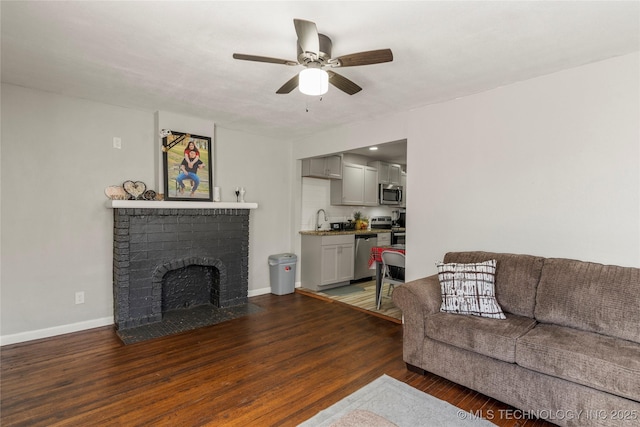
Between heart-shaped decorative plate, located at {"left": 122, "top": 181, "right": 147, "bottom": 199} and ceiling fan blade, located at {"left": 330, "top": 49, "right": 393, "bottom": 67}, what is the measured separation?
9.25 ft

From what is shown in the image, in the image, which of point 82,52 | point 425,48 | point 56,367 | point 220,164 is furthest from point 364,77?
point 56,367

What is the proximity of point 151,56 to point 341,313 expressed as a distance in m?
3.33

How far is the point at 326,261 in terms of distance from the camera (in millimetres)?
5039

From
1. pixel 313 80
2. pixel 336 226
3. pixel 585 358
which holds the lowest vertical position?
pixel 585 358

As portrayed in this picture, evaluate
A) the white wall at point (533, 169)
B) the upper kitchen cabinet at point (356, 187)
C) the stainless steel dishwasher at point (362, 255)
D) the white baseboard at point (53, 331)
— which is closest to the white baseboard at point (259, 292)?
the stainless steel dishwasher at point (362, 255)

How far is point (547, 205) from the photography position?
2.69 metres

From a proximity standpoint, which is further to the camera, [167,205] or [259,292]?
[259,292]

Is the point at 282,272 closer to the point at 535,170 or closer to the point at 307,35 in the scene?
the point at 535,170

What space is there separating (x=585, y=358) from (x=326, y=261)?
11.6 feet

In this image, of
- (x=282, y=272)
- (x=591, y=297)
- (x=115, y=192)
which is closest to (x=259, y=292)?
(x=282, y=272)

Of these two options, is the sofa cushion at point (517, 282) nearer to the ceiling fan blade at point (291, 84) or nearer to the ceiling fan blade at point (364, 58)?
the ceiling fan blade at point (364, 58)

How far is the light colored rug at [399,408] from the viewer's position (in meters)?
1.97

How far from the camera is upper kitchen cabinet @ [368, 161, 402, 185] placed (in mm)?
6390

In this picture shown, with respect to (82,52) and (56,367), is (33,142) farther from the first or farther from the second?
(56,367)
